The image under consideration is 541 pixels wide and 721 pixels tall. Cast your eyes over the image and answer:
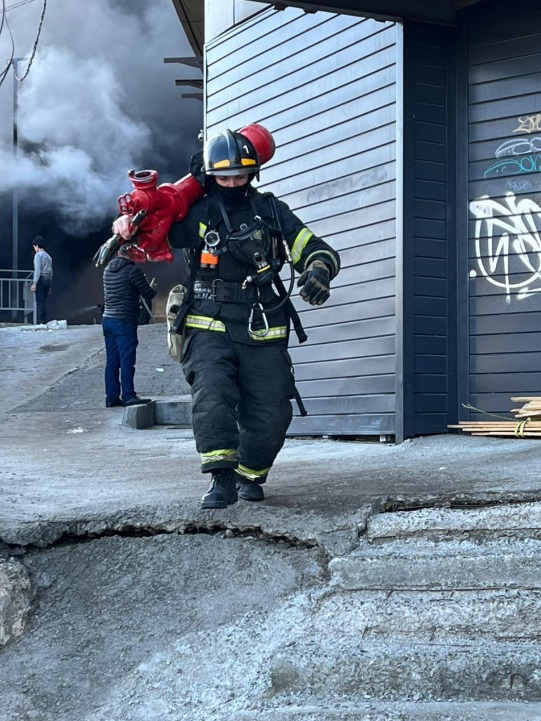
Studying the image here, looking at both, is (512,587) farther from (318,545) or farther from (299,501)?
(299,501)

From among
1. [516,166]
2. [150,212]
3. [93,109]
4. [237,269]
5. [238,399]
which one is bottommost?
[238,399]

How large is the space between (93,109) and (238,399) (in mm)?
22605

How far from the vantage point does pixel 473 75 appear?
743cm

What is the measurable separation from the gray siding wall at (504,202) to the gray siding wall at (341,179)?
612 mm

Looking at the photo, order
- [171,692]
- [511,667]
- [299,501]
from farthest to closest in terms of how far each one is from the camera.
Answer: [299,501]
[171,692]
[511,667]

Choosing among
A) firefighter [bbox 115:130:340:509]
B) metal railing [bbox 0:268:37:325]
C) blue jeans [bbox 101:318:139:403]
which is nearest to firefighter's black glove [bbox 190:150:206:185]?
firefighter [bbox 115:130:340:509]

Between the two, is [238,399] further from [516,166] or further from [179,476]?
[516,166]

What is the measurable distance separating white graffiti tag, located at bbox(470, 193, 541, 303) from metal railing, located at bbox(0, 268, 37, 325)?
48.1 feet

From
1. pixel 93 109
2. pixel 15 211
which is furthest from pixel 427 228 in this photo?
pixel 93 109

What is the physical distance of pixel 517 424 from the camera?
6777 millimetres

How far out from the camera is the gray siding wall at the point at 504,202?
7.11m

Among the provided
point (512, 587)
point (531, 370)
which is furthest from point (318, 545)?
point (531, 370)

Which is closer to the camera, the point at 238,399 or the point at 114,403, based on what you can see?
the point at 238,399

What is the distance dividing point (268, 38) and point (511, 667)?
7242mm
